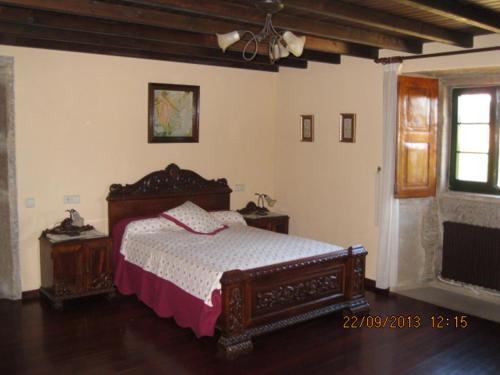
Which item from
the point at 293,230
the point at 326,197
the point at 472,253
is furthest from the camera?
the point at 293,230

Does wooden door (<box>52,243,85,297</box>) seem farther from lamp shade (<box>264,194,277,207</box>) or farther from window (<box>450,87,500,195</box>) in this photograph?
window (<box>450,87,500,195</box>)

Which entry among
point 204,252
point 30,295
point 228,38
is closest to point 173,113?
point 204,252

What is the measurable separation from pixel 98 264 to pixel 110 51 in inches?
82.9

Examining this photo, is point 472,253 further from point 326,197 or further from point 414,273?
point 326,197

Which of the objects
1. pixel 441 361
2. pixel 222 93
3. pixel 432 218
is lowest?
pixel 441 361

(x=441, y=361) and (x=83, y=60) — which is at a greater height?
(x=83, y=60)

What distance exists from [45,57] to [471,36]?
3885 mm

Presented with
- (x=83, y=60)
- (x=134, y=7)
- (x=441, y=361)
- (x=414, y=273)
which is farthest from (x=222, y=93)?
(x=441, y=361)

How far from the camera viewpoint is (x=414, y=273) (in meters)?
5.56

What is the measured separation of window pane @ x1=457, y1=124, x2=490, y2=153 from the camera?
526cm

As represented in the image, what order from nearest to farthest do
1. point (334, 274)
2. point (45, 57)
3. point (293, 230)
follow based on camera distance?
point (334, 274) → point (45, 57) → point (293, 230)

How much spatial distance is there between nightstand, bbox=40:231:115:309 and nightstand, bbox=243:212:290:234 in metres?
1.72

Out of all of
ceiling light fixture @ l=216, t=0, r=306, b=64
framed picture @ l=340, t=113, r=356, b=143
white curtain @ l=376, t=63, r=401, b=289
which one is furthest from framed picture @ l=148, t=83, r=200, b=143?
ceiling light fixture @ l=216, t=0, r=306, b=64

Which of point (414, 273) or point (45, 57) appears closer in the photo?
point (45, 57)
